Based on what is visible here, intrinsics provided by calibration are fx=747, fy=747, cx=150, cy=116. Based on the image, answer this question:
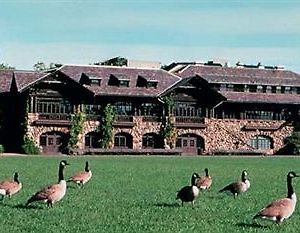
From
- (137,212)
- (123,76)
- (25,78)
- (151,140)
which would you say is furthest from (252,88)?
(137,212)

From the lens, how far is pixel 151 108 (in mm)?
73000

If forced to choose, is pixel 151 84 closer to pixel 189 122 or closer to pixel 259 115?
pixel 189 122

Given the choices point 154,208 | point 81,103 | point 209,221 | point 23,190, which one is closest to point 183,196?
point 154,208

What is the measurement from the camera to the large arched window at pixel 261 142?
7619cm

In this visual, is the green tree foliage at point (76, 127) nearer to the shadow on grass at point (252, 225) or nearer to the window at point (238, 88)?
the window at point (238, 88)

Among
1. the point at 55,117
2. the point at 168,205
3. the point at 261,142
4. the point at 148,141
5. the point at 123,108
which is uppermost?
the point at 123,108

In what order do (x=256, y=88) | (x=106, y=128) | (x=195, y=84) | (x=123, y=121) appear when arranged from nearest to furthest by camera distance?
(x=106, y=128) < (x=123, y=121) < (x=195, y=84) < (x=256, y=88)

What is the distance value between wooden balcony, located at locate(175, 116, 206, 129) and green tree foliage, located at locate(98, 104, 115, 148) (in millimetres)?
6680

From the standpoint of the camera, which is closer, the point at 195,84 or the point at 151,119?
the point at 151,119

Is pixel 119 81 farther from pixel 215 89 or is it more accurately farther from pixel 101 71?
pixel 215 89

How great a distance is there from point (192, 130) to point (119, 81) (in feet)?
28.9

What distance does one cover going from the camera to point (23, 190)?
71.7ft

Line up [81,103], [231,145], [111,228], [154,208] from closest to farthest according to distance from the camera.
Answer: [111,228]
[154,208]
[81,103]
[231,145]

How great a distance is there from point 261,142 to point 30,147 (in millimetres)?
24434
